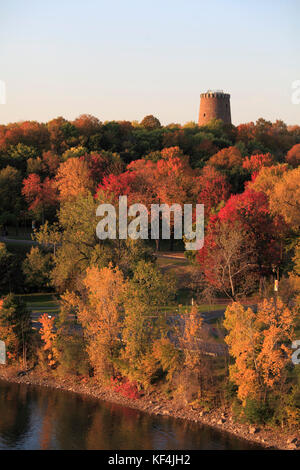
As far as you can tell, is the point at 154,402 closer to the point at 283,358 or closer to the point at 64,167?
the point at 283,358

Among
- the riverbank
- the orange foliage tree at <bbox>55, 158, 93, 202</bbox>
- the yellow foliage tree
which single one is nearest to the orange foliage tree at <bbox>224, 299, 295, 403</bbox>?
the riverbank

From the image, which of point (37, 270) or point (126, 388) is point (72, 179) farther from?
point (126, 388)

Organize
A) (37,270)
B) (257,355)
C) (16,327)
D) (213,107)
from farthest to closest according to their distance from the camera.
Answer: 1. (213,107)
2. (37,270)
3. (16,327)
4. (257,355)

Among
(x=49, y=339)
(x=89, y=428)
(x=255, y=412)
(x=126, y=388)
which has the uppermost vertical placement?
(x=49, y=339)

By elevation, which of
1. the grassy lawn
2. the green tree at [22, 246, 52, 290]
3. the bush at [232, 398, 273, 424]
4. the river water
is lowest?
the river water

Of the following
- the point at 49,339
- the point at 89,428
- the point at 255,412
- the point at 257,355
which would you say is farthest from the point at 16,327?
the point at 255,412

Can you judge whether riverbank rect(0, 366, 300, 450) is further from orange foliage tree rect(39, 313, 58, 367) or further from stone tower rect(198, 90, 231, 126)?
stone tower rect(198, 90, 231, 126)

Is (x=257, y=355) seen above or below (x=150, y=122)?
below
